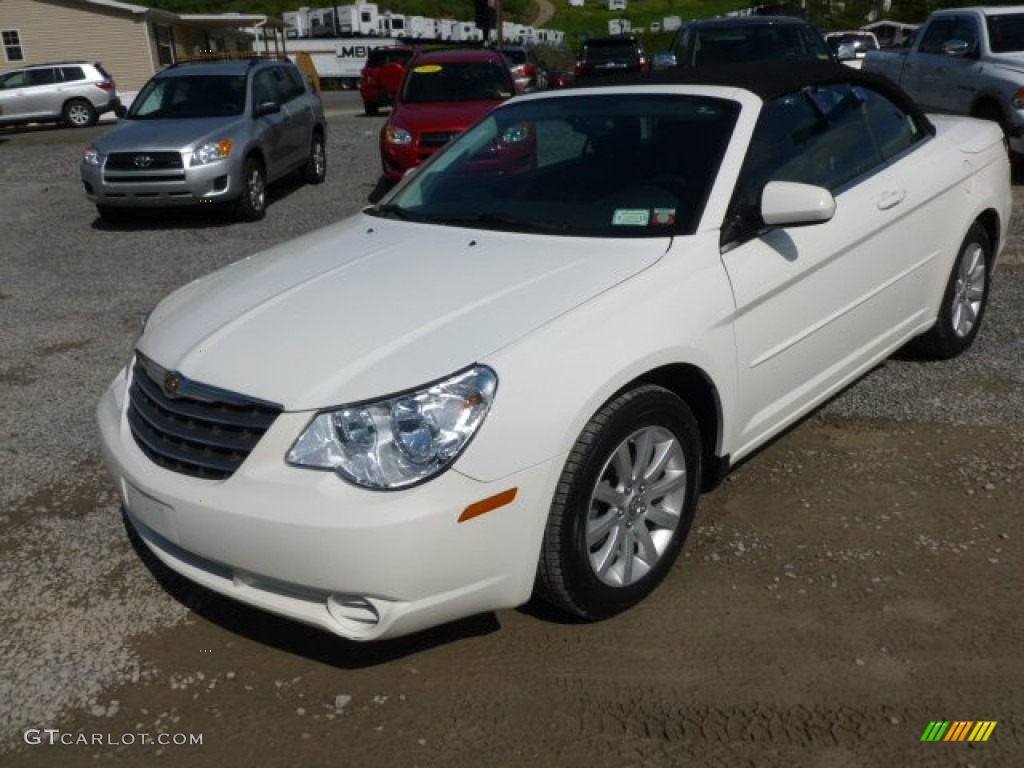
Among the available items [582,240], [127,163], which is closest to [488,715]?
[582,240]

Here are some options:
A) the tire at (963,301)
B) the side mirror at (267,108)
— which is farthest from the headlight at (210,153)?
the tire at (963,301)

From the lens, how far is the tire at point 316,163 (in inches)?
507

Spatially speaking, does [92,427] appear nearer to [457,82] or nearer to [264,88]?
[264,88]

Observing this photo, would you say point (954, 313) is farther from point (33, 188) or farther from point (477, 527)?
point (33, 188)

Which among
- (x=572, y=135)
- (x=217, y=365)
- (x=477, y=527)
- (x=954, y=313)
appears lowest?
(x=954, y=313)

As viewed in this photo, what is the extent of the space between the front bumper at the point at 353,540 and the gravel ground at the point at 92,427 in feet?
1.38

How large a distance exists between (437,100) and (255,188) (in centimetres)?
273

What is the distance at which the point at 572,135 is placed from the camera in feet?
13.4

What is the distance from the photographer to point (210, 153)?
10.3 m

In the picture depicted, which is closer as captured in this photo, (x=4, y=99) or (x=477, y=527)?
(x=477, y=527)

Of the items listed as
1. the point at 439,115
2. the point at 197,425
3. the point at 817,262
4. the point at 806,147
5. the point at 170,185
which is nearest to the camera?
the point at 197,425

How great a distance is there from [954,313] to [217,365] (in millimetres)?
3755

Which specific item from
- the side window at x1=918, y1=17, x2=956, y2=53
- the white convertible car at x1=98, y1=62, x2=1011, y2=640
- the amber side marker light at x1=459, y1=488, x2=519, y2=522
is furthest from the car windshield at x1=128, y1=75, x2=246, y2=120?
the amber side marker light at x1=459, y1=488, x2=519, y2=522

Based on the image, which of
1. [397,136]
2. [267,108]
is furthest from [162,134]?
[397,136]
